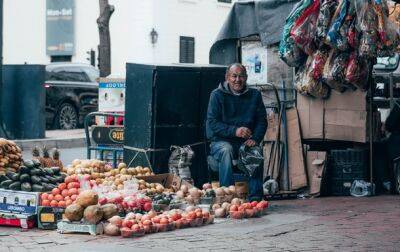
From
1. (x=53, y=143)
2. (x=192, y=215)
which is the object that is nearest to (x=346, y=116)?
→ (x=192, y=215)

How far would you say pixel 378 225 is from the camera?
31.4 ft

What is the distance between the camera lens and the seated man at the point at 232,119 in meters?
10.7

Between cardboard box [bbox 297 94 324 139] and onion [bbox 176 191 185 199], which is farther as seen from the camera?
cardboard box [bbox 297 94 324 139]

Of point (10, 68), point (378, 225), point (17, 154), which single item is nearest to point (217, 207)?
point (378, 225)

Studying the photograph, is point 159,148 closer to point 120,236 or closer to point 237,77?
point 237,77

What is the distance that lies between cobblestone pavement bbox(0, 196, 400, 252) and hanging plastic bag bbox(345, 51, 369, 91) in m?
1.85

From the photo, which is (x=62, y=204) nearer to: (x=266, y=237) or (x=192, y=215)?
(x=192, y=215)

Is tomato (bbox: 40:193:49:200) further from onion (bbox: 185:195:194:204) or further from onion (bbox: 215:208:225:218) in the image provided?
onion (bbox: 215:208:225:218)

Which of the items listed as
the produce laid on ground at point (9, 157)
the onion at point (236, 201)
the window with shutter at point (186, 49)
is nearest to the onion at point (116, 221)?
the onion at point (236, 201)

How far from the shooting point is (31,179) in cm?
995

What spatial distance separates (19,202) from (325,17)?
4.34m

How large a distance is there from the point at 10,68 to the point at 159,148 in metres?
9.76

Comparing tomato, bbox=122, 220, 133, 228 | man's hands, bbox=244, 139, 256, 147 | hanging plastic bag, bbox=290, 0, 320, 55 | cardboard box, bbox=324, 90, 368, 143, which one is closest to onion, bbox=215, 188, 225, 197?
man's hands, bbox=244, 139, 256, 147

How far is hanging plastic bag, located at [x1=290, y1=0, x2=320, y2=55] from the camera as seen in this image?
39.1 ft
